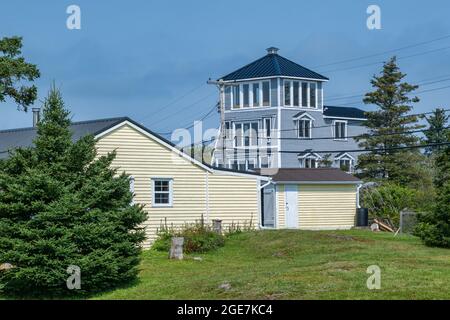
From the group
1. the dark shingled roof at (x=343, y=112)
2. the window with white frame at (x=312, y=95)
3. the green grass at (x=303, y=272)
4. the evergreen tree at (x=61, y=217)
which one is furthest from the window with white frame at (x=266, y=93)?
the evergreen tree at (x=61, y=217)

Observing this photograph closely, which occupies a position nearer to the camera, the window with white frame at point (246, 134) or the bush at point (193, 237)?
the bush at point (193, 237)

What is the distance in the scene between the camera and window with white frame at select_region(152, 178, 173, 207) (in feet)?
107

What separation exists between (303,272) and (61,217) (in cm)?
604

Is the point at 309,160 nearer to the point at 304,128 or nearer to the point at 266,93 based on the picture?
the point at 304,128

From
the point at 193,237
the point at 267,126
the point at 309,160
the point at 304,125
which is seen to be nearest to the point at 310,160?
the point at 309,160

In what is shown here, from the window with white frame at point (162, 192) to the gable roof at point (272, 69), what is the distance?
29.9 m

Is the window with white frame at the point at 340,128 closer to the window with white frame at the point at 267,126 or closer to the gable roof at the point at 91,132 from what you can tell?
the window with white frame at the point at 267,126

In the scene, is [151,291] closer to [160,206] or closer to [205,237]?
[205,237]

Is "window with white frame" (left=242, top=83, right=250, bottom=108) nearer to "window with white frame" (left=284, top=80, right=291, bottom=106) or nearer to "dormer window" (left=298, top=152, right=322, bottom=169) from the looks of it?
"window with white frame" (left=284, top=80, right=291, bottom=106)

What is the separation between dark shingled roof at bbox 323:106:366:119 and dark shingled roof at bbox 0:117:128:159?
34073 mm

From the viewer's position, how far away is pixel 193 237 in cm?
2867

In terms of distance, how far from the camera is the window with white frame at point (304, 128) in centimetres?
6251

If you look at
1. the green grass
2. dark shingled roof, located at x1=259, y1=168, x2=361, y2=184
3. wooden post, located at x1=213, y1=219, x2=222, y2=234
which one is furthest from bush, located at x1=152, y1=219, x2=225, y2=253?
dark shingled roof, located at x1=259, y1=168, x2=361, y2=184
